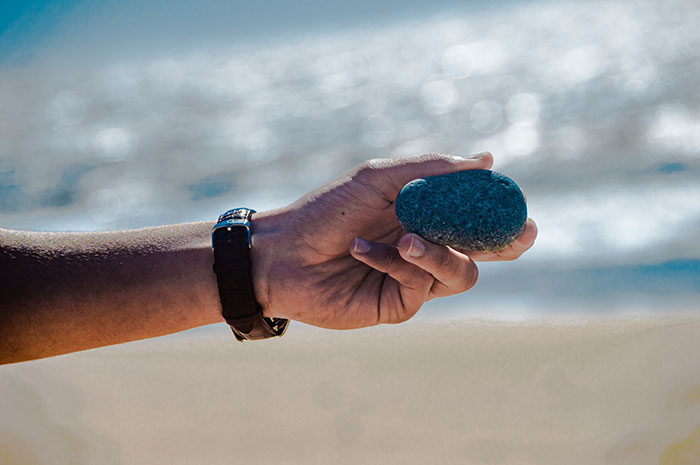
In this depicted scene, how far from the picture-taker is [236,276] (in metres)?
2.16

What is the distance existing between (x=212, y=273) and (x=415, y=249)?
696mm

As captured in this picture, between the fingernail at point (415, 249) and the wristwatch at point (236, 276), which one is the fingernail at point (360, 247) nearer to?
the fingernail at point (415, 249)

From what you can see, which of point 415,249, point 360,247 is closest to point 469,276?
point 415,249

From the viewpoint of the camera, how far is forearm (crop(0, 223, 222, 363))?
2023mm

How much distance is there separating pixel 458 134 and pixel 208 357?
3.83 metres

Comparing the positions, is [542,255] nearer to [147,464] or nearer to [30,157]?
[147,464]

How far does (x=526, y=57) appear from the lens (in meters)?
7.85

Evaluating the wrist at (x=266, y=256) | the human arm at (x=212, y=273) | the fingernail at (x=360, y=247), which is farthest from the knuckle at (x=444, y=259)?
the wrist at (x=266, y=256)

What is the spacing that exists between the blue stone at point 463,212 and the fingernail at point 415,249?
0.48ft

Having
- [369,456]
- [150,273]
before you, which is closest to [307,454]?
[369,456]

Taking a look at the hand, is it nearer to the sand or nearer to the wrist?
the wrist

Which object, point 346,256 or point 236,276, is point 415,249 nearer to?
point 346,256

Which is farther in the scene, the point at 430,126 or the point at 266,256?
the point at 430,126

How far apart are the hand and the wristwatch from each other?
→ 0.18 feet
